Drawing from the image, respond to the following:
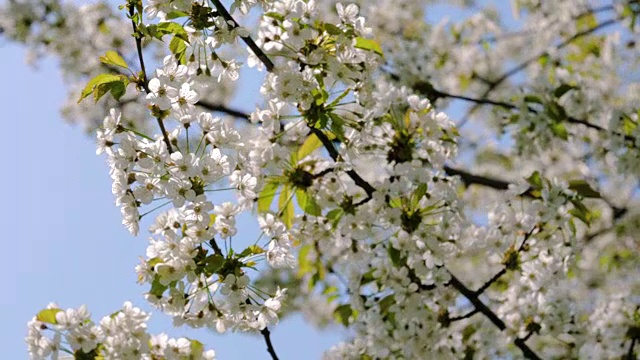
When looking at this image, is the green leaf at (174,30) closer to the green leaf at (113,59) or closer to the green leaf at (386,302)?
the green leaf at (113,59)

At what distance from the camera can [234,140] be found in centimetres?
269

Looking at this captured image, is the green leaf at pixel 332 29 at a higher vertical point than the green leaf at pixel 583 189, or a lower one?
lower

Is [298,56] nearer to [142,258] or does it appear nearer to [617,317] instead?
[142,258]

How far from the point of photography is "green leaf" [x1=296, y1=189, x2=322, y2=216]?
3.33 m

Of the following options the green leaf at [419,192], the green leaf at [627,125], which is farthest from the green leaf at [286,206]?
the green leaf at [627,125]

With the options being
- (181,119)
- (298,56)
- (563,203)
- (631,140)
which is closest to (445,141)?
(563,203)

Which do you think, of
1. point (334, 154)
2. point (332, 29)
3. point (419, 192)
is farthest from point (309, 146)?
point (332, 29)

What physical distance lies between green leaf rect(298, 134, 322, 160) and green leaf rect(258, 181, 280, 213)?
190mm

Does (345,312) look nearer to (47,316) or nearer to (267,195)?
(267,195)

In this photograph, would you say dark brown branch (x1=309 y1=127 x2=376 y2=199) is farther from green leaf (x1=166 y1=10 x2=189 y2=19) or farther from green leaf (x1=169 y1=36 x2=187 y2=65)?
green leaf (x1=166 y1=10 x2=189 y2=19)

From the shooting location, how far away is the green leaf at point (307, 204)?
3334 mm

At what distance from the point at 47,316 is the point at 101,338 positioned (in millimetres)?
235

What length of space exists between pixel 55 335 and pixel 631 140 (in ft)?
13.4

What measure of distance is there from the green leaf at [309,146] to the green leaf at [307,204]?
0.60 ft
